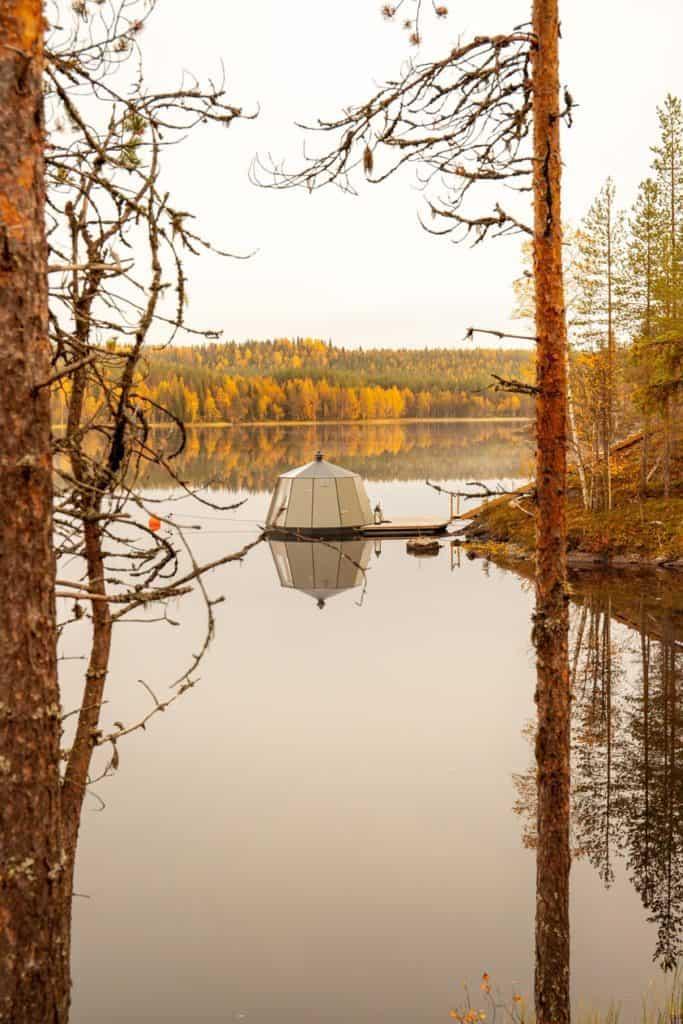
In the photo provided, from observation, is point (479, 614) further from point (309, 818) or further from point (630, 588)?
point (309, 818)

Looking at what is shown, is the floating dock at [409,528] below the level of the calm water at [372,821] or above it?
above

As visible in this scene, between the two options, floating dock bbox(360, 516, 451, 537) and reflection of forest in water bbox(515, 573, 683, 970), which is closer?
reflection of forest in water bbox(515, 573, 683, 970)

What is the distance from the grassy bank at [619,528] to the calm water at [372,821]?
282cm

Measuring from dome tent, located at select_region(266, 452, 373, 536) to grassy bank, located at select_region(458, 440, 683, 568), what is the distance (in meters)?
5.26

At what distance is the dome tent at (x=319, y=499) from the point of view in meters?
35.2

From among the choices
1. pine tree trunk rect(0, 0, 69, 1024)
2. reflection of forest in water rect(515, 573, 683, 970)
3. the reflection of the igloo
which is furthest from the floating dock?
pine tree trunk rect(0, 0, 69, 1024)

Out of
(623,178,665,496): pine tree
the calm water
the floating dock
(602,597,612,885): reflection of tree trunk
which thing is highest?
(623,178,665,496): pine tree

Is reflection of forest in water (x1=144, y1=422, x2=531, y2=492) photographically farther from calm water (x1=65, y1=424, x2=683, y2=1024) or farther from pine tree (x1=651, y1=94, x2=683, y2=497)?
calm water (x1=65, y1=424, x2=683, y2=1024)

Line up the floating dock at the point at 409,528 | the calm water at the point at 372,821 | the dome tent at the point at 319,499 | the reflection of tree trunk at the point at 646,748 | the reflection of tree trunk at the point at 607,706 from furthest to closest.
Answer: the floating dock at the point at 409,528 → the dome tent at the point at 319,499 → the reflection of tree trunk at the point at 607,706 → the reflection of tree trunk at the point at 646,748 → the calm water at the point at 372,821

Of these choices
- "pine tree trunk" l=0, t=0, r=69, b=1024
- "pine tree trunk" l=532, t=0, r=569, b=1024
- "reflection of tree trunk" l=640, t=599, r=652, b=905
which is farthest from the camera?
"reflection of tree trunk" l=640, t=599, r=652, b=905

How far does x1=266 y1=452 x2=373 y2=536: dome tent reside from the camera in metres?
35.2

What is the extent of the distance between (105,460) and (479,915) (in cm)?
927

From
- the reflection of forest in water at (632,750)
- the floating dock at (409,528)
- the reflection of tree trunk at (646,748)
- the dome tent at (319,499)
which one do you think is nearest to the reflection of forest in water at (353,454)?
the floating dock at (409,528)

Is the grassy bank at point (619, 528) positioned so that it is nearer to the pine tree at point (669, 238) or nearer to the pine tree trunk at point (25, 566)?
the pine tree at point (669, 238)
